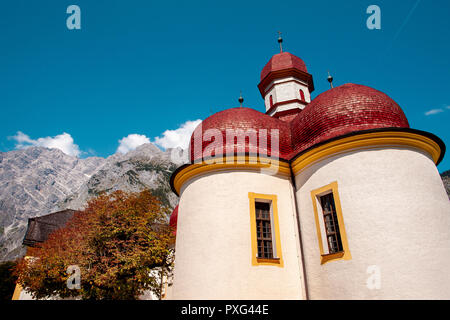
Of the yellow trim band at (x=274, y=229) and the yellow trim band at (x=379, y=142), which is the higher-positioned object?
the yellow trim band at (x=379, y=142)

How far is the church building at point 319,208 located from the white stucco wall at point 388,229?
0.03 metres

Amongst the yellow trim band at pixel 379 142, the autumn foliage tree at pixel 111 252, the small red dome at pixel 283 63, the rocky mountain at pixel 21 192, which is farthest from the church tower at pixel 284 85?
the rocky mountain at pixel 21 192

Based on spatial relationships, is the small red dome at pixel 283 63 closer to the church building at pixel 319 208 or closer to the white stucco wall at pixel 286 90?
the white stucco wall at pixel 286 90

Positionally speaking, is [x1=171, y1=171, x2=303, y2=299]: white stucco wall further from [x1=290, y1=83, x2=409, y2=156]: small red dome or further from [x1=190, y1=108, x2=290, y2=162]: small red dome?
[x1=290, y1=83, x2=409, y2=156]: small red dome

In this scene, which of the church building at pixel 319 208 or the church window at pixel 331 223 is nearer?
the church building at pixel 319 208

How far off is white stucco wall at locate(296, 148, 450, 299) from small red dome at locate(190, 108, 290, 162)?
282 cm

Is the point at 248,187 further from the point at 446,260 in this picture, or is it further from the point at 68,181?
the point at 68,181

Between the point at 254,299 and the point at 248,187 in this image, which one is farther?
the point at 248,187

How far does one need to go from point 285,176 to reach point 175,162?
119157 millimetres

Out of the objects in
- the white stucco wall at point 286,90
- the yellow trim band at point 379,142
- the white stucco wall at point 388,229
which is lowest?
the white stucco wall at point 388,229

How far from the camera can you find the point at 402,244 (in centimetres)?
773

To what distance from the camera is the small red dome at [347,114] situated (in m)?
10.1

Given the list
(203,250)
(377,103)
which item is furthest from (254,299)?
(377,103)

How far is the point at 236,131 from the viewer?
1189cm
